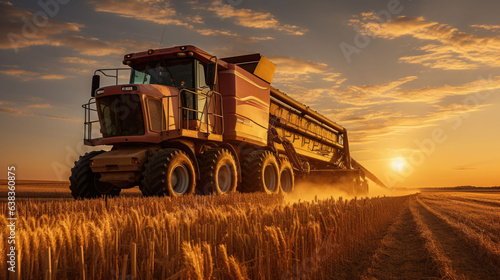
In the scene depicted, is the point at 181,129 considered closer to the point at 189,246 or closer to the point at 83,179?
the point at 83,179

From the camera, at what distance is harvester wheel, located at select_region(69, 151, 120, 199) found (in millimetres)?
9906

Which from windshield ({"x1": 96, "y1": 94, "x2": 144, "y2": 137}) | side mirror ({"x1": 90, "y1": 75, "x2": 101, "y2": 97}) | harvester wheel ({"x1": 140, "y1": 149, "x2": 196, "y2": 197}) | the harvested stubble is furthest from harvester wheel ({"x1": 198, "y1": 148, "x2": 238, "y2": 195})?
the harvested stubble

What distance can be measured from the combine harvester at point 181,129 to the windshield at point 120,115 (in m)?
0.02

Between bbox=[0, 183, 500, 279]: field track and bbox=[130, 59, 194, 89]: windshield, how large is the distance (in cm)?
381

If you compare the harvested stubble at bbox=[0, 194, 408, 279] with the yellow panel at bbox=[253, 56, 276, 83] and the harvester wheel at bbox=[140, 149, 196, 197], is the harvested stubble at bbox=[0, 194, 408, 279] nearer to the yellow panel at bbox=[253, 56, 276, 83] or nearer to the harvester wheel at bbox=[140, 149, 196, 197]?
the harvester wheel at bbox=[140, 149, 196, 197]

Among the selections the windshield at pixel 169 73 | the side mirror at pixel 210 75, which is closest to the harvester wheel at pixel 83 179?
the windshield at pixel 169 73

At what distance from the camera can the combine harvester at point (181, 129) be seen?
913 cm

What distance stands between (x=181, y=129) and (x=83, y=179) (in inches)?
113

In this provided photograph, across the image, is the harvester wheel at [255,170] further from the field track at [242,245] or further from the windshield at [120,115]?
the field track at [242,245]

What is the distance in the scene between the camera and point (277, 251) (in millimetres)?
3633

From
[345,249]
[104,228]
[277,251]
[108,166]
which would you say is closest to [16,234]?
[104,228]

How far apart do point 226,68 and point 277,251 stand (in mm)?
8525

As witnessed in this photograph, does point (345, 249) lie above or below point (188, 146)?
below

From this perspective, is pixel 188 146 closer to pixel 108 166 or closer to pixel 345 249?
pixel 108 166
